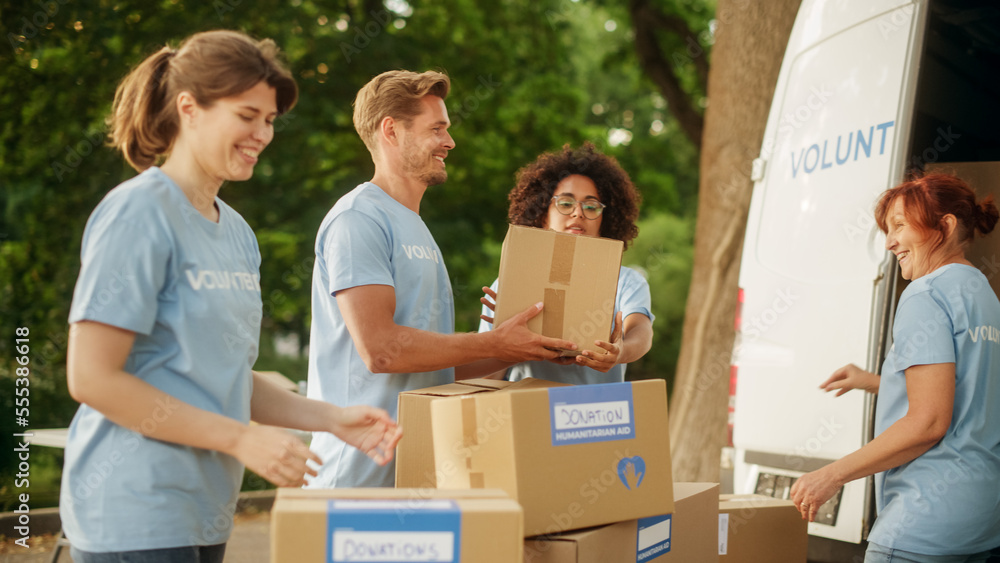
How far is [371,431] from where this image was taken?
1.77 meters

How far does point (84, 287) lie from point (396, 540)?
27.1 inches

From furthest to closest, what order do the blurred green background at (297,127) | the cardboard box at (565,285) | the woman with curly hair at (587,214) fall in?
the blurred green background at (297,127) < the woman with curly hair at (587,214) < the cardboard box at (565,285)

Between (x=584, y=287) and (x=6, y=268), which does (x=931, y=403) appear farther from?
(x=6, y=268)

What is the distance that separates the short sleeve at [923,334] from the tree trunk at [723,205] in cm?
343

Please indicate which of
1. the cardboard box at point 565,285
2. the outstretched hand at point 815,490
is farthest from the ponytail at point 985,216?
the cardboard box at point 565,285

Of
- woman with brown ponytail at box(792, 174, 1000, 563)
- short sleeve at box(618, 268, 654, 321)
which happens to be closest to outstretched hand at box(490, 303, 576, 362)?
short sleeve at box(618, 268, 654, 321)

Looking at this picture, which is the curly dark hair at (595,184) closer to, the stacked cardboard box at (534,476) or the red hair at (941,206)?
the stacked cardboard box at (534,476)

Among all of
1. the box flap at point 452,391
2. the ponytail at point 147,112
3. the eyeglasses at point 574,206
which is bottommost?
the box flap at point 452,391

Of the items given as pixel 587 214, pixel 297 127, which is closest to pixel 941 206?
pixel 587 214

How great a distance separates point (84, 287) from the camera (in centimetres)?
143

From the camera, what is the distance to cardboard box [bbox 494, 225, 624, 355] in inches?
92.4

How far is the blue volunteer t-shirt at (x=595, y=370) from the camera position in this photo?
273cm

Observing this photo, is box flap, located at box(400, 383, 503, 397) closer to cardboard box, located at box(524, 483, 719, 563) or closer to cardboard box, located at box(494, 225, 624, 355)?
cardboard box, located at box(494, 225, 624, 355)

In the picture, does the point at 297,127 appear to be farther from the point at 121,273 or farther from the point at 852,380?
the point at 121,273
